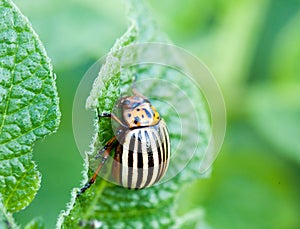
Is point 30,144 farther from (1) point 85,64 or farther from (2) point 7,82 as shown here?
(1) point 85,64

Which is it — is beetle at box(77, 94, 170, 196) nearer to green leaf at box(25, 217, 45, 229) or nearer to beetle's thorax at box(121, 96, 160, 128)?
beetle's thorax at box(121, 96, 160, 128)

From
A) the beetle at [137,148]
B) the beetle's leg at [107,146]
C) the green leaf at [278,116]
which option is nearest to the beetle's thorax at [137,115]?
the beetle at [137,148]

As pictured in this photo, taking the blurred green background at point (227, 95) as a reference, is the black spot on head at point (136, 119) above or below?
below

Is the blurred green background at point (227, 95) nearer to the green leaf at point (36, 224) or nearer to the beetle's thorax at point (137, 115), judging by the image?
the beetle's thorax at point (137, 115)

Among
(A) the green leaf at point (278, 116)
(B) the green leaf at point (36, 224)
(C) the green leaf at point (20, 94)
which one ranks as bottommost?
(B) the green leaf at point (36, 224)

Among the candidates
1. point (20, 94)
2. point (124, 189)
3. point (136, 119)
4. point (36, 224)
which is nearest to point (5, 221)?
point (36, 224)

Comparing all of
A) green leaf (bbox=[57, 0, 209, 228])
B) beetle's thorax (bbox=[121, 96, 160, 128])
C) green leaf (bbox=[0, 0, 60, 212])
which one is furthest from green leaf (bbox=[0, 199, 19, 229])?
beetle's thorax (bbox=[121, 96, 160, 128])
